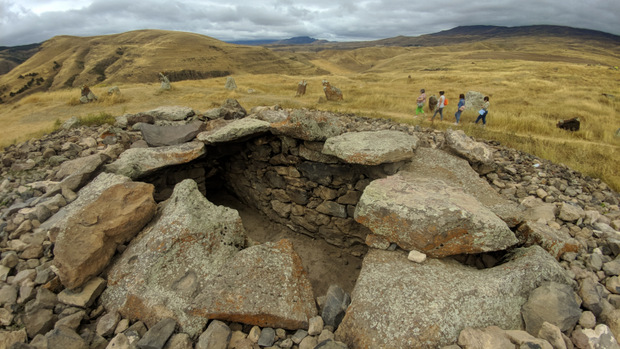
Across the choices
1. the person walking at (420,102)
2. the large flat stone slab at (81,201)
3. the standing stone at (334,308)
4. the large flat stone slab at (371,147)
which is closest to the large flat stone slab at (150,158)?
the large flat stone slab at (81,201)

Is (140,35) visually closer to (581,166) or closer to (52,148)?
(52,148)

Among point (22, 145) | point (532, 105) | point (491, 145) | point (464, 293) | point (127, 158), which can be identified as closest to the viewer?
point (464, 293)

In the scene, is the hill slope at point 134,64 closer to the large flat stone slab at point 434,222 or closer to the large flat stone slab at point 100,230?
the large flat stone slab at point 100,230

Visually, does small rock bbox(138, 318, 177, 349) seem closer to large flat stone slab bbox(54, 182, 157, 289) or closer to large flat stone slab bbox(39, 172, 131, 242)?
large flat stone slab bbox(54, 182, 157, 289)

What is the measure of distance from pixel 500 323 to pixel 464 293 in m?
0.35

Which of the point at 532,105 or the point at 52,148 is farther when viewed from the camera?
the point at 532,105

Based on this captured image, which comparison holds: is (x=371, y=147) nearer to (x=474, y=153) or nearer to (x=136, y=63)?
(x=474, y=153)

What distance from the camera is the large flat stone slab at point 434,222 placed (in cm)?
322

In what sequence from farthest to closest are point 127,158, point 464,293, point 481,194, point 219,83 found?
point 219,83 < point 127,158 < point 481,194 < point 464,293

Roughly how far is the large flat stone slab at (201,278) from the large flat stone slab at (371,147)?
190cm

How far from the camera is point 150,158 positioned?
5336 mm

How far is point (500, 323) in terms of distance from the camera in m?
2.57

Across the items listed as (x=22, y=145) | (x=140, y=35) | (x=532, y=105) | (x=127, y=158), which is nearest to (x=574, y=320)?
(x=127, y=158)

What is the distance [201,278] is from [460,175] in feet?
13.6
